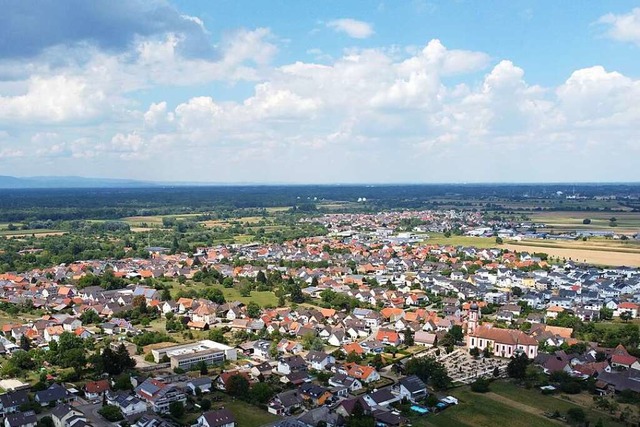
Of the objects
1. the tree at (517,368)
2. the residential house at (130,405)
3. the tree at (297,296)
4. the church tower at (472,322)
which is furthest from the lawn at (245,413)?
the tree at (297,296)

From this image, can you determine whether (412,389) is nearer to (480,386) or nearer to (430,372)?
(430,372)

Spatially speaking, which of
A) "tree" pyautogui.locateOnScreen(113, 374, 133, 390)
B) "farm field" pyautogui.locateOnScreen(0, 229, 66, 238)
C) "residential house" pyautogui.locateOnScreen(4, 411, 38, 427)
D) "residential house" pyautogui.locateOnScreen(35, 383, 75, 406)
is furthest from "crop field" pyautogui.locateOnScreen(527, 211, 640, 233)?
"residential house" pyautogui.locateOnScreen(4, 411, 38, 427)

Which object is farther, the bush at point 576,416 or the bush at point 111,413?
the bush at point 111,413

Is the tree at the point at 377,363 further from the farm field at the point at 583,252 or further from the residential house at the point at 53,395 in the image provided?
the farm field at the point at 583,252

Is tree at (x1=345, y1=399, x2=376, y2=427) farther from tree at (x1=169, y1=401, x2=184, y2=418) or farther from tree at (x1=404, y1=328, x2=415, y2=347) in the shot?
tree at (x1=404, y1=328, x2=415, y2=347)

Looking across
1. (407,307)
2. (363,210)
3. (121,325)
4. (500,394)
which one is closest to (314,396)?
(500,394)

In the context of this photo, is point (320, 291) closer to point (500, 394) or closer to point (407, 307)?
point (407, 307)
